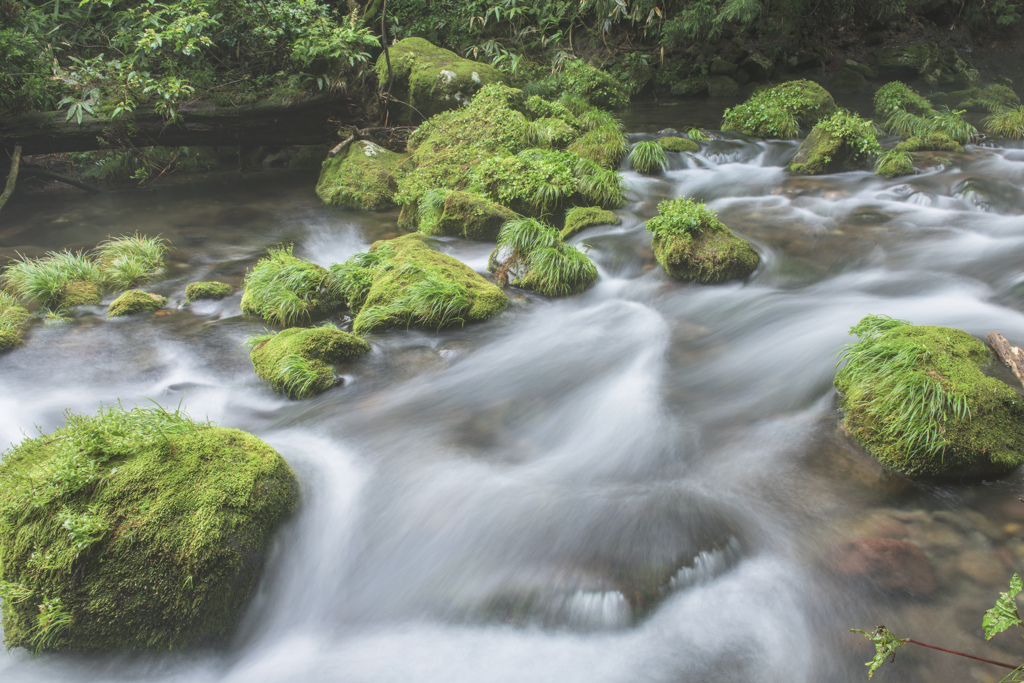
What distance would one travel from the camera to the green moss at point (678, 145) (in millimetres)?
10453

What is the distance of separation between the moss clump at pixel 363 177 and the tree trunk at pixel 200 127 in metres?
1.04

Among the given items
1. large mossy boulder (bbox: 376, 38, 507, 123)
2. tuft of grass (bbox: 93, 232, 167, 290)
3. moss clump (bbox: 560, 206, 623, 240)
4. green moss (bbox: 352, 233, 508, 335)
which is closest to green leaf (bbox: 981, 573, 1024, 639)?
green moss (bbox: 352, 233, 508, 335)

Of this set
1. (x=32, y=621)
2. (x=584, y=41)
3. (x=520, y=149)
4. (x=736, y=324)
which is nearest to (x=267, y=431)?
(x=32, y=621)

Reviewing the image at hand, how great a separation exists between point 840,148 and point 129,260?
10.1 metres

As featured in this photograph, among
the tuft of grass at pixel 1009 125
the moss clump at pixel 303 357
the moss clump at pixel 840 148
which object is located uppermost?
the tuft of grass at pixel 1009 125

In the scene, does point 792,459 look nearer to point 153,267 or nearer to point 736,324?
point 736,324

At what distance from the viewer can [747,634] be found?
2.96 metres

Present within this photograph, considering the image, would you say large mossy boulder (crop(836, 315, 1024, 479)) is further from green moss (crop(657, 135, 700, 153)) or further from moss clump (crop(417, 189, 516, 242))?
green moss (crop(657, 135, 700, 153))

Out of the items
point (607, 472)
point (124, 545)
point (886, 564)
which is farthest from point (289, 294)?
point (886, 564)

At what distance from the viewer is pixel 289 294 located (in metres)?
6.27

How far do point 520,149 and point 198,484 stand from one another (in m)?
7.46

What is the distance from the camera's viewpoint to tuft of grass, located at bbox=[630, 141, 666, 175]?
32.5 ft

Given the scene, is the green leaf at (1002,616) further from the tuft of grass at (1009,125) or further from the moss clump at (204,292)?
the tuft of grass at (1009,125)

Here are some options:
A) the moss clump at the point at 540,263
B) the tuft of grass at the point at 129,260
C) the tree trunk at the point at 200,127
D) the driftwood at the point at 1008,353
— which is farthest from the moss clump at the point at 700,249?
the tree trunk at the point at 200,127
